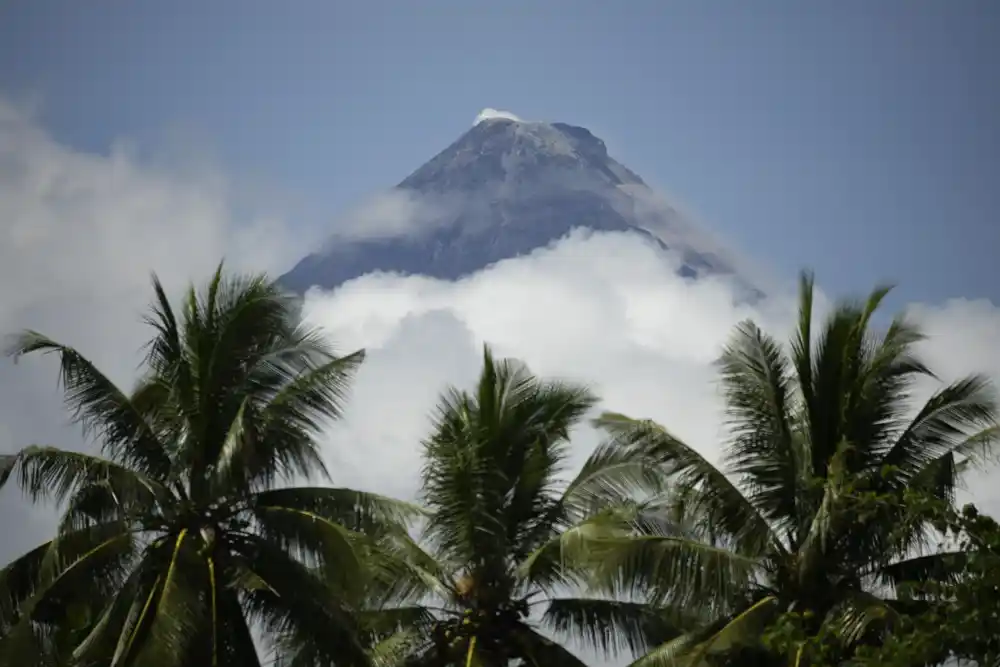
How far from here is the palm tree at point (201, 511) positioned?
1781cm

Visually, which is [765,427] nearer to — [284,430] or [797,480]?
[797,480]

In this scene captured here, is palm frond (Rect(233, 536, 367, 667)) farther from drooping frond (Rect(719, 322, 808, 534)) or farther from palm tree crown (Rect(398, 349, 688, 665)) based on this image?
drooping frond (Rect(719, 322, 808, 534))

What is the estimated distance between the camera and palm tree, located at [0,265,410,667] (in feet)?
58.4

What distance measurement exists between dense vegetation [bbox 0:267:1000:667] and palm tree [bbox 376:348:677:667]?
31mm

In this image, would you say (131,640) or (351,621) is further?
(351,621)

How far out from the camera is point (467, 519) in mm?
20078

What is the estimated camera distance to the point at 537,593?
2033cm

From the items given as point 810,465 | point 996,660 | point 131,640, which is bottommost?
point 996,660

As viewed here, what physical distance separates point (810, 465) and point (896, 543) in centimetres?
206

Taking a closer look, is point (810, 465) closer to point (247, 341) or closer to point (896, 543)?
point (896, 543)

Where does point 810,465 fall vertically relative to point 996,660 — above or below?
above

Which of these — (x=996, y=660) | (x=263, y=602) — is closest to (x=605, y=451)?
(x=263, y=602)

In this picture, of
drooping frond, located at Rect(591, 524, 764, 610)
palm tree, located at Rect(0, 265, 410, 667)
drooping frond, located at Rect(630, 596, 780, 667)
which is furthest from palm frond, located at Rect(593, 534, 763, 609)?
palm tree, located at Rect(0, 265, 410, 667)

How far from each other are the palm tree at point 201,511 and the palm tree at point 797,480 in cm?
364
